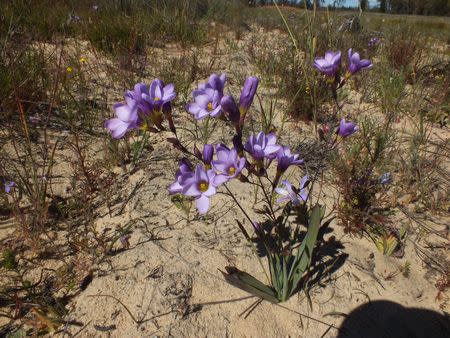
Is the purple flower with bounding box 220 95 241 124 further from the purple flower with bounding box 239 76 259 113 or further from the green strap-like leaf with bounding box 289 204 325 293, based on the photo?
the green strap-like leaf with bounding box 289 204 325 293

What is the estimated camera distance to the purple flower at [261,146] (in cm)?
143

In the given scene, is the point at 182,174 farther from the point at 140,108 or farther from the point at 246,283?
the point at 246,283

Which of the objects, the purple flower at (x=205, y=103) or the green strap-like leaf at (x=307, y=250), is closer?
the purple flower at (x=205, y=103)

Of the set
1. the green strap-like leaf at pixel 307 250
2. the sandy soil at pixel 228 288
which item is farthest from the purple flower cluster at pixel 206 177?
the sandy soil at pixel 228 288

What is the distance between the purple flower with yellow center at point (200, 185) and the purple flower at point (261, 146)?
0.22 m

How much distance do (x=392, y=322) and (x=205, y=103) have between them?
5.47 ft

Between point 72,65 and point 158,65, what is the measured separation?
3.74 feet

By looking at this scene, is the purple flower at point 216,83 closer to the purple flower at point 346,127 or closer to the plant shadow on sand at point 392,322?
the purple flower at point 346,127

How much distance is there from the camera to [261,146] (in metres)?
1.48

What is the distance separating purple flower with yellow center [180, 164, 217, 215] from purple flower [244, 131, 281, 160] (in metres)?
0.22

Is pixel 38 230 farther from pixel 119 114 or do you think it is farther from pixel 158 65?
pixel 158 65

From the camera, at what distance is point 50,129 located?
120 inches

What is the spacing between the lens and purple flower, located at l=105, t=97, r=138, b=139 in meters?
1.42

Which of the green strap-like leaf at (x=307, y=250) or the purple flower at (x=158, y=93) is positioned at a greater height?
the purple flower at (x=158, y=93)
